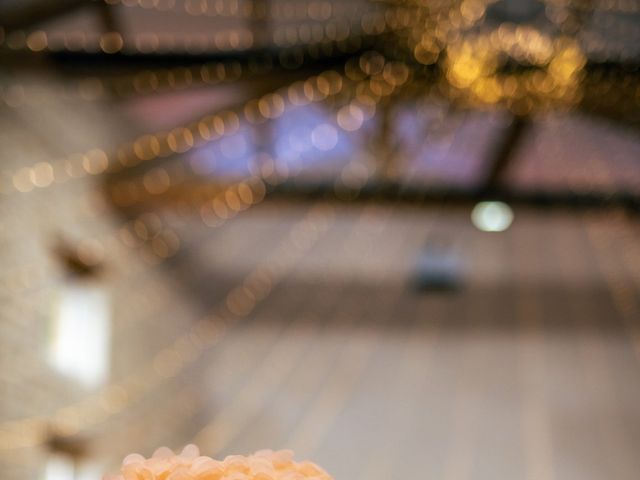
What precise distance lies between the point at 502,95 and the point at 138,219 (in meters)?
1.74

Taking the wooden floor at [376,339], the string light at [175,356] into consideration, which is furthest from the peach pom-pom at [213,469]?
the wooden floor at [376,339]

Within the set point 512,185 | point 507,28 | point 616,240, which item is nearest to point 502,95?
point 507,28

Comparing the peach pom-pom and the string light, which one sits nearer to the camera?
the peach pom-pom

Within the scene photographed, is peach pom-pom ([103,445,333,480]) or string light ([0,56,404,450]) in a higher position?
string light ([0,56,404,450])

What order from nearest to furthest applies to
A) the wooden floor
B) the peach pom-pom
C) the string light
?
the peach pom-pom → the string light → the wooden floor

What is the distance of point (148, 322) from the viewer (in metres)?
4.25

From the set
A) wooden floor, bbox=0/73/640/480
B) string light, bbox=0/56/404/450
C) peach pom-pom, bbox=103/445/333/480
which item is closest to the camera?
peach pom-pom, bbox=103/445/333/480

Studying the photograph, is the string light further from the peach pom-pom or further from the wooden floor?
the peach pom-pom

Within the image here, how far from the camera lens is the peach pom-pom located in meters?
0.68

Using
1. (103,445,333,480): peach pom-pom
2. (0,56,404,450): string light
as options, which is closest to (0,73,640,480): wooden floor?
(0,56,404,450): string light

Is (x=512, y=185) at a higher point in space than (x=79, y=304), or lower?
higher

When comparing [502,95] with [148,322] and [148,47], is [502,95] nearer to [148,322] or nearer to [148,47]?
[148,47]

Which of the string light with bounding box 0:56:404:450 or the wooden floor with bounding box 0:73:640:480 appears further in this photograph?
the wooden floor with bounding box 0:73:640:480

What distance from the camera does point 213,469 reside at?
2.27 ft
